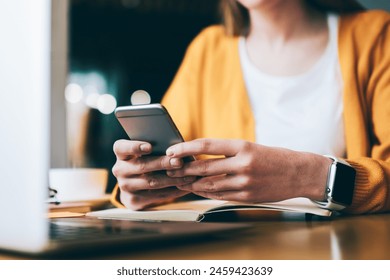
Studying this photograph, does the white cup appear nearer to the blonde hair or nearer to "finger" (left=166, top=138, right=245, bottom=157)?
"finger" (left=166, top=138, right=245, bottom=157)

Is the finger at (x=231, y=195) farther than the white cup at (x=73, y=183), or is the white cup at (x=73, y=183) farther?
the white cup at (x=73, y=183)

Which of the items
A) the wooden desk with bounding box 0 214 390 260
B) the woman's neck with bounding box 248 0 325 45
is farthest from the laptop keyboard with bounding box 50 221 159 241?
the woman's neck with bounding box 248 0 325 45

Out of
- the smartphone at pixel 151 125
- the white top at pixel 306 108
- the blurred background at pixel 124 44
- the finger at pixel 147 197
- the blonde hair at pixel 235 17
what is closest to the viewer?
the smartphone at pixel 151 125

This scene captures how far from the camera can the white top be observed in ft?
2.81

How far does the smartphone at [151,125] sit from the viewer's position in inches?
18.4

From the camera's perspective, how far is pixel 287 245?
0.35 m

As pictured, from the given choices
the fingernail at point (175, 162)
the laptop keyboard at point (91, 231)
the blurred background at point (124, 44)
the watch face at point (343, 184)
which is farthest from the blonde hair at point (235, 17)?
the blurred background at point (124, 44)

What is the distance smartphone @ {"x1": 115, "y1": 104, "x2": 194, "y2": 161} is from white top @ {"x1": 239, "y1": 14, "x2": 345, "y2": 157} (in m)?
0.40

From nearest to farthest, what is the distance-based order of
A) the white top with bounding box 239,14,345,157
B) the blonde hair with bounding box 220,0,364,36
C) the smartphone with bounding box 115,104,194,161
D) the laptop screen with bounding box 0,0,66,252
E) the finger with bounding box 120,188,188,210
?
1. the laptop screen with bounding box 0,0,66,252
2. the smartphone with bounding box 115,104,194,161
3. the finger with bounding box 120,188,188,210
4. the white top with bounding box 239,14,345,157
5. the blonde hair with bounding box 220,0,364,36

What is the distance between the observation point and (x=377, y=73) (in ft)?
2.70

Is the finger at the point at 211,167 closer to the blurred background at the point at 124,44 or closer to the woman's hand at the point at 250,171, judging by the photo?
the woman's hand at the point at 250,171

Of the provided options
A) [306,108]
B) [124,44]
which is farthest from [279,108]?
[124,44]

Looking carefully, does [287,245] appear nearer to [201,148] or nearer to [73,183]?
[201,148]
